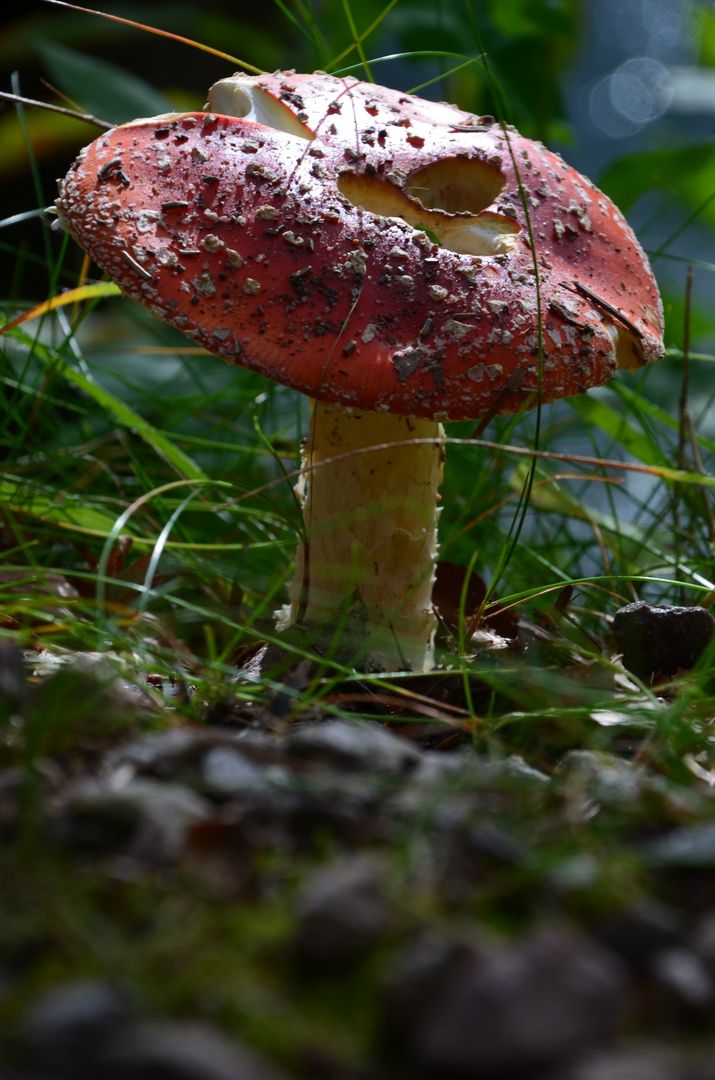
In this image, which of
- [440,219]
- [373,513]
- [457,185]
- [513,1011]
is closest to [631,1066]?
[513,1011]

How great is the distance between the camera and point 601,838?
3.00 feet

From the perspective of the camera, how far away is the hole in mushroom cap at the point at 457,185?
1.71 metres

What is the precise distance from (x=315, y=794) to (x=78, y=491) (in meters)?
1.73

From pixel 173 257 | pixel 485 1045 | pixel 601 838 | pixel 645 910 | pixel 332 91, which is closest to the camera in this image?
pixel 485 1045

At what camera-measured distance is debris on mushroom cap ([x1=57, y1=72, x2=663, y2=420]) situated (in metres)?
1.44

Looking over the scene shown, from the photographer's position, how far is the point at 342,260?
148cm

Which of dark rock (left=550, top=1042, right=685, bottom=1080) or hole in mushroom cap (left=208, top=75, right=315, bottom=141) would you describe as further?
hole in mushroom cap (left=208, top=75, right=315, bottom=141)

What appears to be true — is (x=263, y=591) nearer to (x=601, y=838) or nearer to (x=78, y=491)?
(x=78, y=491)

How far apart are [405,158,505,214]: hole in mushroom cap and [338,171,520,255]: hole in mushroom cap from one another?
0.12ft

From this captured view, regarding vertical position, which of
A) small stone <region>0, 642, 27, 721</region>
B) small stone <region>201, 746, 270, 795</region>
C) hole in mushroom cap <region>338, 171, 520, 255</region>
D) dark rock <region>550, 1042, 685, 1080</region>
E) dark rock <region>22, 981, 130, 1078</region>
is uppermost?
hole in mushroom cap <region>338, 171, 520, 255</region>

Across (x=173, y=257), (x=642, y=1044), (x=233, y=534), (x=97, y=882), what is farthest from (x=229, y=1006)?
(x=233, y=534)

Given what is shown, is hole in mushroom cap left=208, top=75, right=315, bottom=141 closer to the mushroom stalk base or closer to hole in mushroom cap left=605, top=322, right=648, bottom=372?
the mushroom stalk base

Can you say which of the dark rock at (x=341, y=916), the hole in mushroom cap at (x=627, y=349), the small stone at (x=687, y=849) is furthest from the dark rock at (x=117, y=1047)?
the hole in mushroom cap at (x=627, y=349)

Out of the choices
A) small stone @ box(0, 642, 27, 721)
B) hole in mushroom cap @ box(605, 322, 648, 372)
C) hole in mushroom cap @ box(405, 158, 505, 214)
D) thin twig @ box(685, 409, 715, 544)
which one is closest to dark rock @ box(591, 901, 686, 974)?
small stone @ box(0, 642, 27, 721)
